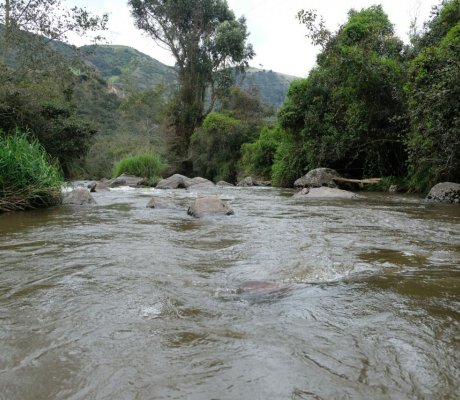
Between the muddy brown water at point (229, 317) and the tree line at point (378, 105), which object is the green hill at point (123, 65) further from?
the muddy brown water at point (229, 317)

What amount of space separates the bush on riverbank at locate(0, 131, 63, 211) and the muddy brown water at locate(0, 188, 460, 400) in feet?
8.89

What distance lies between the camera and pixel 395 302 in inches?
92.4

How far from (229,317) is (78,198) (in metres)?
6.66

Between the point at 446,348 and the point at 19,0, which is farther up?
the point at 19,0

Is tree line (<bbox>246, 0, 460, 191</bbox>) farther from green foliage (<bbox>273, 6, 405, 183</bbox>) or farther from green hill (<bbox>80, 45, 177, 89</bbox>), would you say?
green hill (<bbox>80, 45, 177, 89</bbox>)

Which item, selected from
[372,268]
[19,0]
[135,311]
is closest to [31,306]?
[135,311]

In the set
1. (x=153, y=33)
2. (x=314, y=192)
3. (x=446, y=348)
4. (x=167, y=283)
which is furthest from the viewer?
(x=153, y=33)

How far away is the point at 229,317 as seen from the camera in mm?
2145

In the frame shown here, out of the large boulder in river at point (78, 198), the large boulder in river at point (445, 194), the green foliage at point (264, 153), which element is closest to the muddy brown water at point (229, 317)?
the large boulder in river at point (78, 198)

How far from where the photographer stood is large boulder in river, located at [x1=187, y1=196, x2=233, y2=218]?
6.39 meters

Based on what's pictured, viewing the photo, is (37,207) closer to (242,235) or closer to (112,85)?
(242,235)

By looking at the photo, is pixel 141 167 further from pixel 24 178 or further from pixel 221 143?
pixel 24 178

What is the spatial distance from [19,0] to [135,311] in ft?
48.5

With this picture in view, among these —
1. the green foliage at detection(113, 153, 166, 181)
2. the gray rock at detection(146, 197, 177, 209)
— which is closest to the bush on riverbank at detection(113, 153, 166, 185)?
the green foliage at detection(113, 153, 166, 181)
